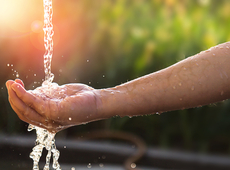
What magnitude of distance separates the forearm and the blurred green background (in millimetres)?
1562

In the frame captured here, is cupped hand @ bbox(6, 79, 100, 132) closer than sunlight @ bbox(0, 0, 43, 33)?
Yes

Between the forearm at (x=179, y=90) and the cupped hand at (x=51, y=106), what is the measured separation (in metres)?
0.06

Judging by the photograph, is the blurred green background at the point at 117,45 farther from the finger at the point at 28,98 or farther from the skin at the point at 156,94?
the finger at the point at 28,98

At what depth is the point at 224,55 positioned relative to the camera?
1101 millimetres

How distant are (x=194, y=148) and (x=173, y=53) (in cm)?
86

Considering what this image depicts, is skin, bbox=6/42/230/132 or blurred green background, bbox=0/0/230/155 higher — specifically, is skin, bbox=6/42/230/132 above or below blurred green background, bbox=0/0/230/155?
below

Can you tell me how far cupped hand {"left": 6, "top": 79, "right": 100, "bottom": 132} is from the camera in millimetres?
984

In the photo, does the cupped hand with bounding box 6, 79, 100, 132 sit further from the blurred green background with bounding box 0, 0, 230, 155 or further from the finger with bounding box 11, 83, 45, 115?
the blurred green background with bounding box 0, 0, 230, 155

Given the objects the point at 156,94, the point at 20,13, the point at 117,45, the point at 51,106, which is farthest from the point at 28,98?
the point at 20,13

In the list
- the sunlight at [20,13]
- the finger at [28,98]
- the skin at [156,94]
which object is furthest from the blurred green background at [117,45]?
the finger at [28,98]

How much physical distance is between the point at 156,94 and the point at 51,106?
1.25 feet

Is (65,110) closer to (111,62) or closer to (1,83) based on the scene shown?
(111,62)

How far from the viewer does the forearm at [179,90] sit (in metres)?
1.08

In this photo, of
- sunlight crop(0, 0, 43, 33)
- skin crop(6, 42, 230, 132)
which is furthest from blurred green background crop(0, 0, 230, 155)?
skin crop(6, 42, 230, 132)
